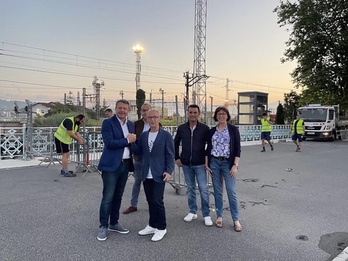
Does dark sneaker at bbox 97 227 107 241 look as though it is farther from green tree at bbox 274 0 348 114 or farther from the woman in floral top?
green tree at bbox 274 0 348 114

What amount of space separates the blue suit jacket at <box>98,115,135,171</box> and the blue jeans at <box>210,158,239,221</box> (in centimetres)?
127

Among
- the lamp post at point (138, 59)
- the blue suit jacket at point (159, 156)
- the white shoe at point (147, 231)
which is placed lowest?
the white shoe at point (147, 231)

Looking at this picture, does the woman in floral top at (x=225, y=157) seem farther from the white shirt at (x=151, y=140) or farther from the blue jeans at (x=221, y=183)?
the white shirt at (x=151, y=140)

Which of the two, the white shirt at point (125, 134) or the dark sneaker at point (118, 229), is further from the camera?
the dark sneaker at point (118, 229)

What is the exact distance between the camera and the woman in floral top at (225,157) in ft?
13.3

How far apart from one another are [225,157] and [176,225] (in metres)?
1.18

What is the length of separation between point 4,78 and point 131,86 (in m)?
14.0

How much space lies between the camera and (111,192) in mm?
3664

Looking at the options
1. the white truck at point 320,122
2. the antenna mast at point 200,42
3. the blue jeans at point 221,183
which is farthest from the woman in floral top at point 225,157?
the antenna mast at point 200,42

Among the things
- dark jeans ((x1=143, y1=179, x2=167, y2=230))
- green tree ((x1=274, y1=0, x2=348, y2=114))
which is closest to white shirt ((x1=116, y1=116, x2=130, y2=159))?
dark jeans ((x1=143, y1=179, x2=167, y2=230))

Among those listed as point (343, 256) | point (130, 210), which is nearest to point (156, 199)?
point (130, 210)

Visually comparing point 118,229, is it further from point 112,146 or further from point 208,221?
point 208,221

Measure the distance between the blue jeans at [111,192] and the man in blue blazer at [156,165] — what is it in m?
0.28

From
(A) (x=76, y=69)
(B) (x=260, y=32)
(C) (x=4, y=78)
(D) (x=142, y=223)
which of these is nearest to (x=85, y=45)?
(A) (x=76, y=69)
